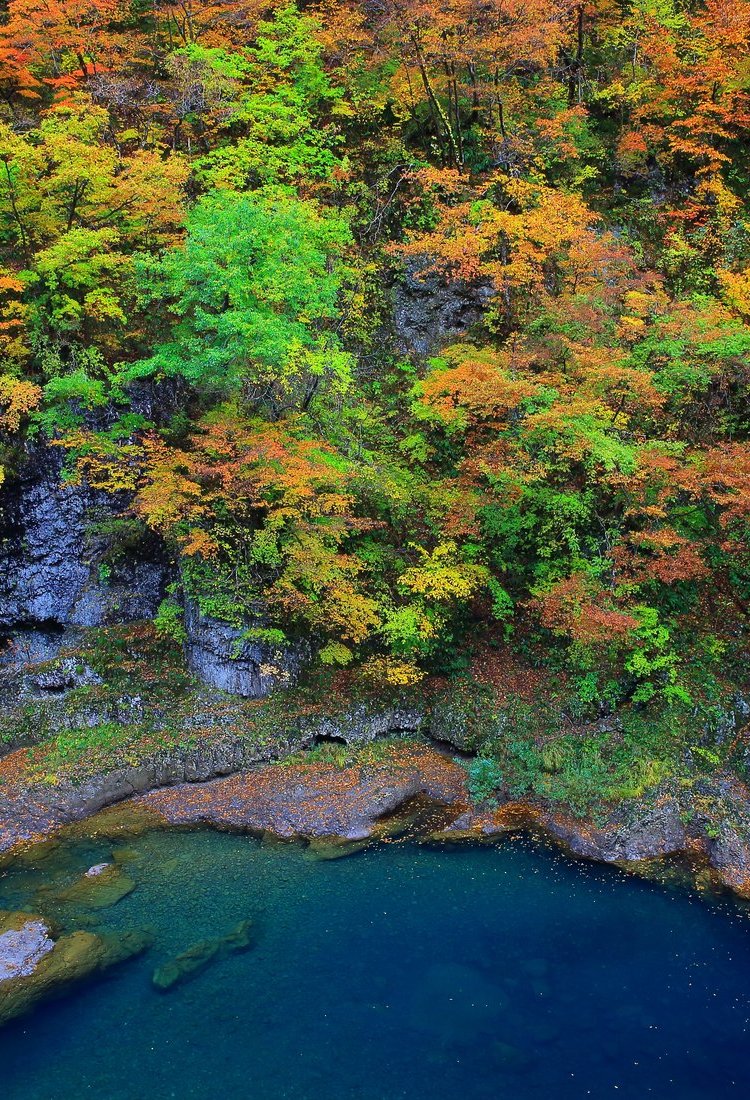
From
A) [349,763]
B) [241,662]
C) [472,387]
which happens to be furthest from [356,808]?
[472,387]

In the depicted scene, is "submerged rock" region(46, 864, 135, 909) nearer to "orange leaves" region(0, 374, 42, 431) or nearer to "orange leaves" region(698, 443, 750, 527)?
"orange leaves" region(0, 374, 42, 431)

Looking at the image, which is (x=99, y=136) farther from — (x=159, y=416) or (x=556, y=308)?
(x=556, y=308)

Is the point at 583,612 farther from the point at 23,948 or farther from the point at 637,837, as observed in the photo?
the point at 23,948

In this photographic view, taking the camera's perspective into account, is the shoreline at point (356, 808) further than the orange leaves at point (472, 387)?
No

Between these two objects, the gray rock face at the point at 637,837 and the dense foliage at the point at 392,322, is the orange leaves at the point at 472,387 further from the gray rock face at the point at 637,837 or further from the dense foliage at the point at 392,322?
the gray rock face at the point at 637,837

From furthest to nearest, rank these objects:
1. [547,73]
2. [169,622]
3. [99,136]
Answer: [547,73], [99,136], [169,622]

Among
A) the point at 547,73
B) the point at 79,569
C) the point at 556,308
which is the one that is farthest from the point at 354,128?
the point at 79,569

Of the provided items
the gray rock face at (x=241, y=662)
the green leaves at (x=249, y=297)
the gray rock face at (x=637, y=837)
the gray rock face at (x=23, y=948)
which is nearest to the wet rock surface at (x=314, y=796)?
the gray rock face at (x=241, y=662)
